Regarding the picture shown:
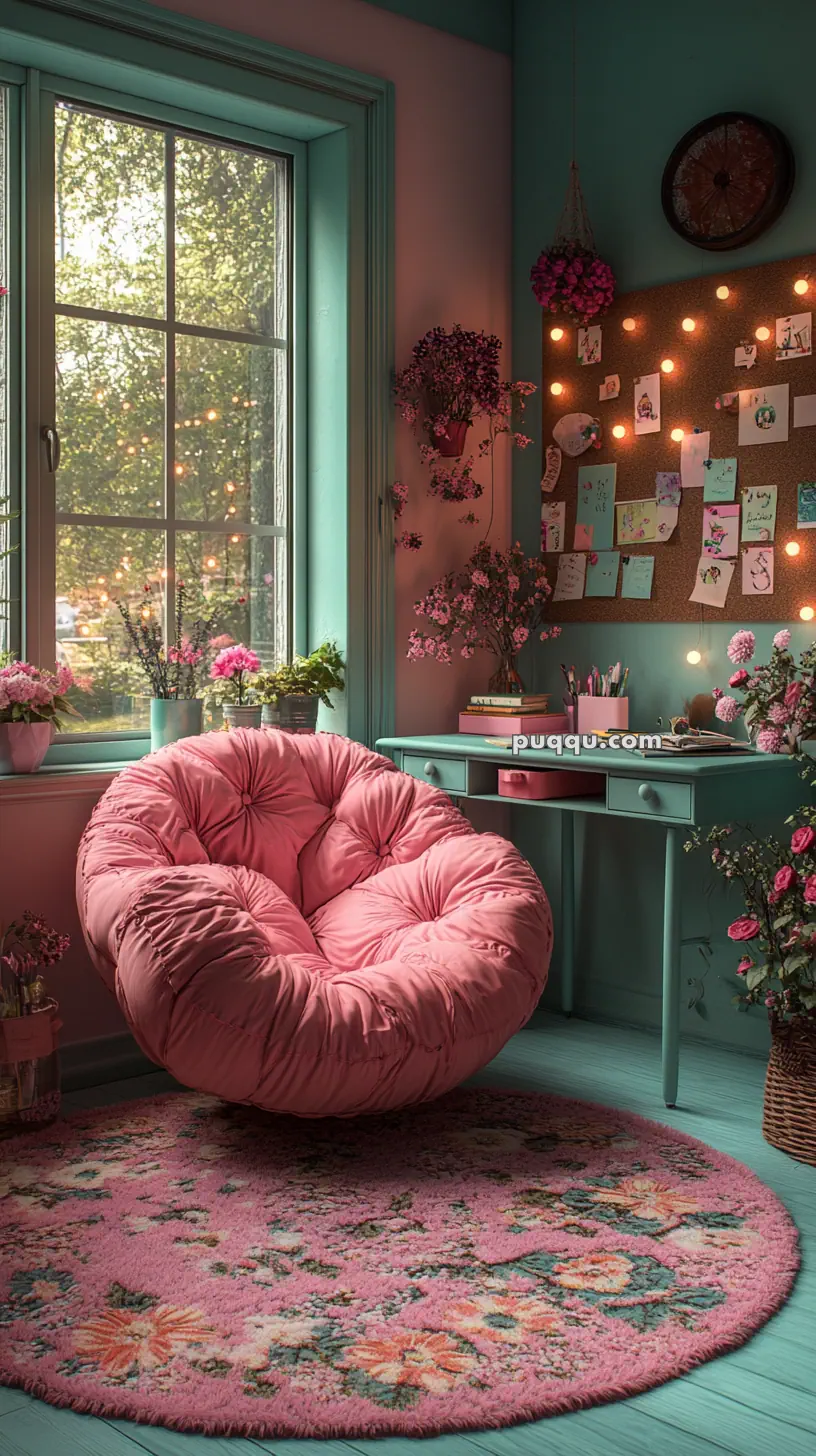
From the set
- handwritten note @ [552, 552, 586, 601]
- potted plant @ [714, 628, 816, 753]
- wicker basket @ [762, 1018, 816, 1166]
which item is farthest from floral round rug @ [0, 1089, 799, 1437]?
handwritten note @ [552, 552, 586, 601]

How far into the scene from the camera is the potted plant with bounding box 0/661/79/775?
2.96 meters

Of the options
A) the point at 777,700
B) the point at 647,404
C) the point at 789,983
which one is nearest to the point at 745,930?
the point at 789,983

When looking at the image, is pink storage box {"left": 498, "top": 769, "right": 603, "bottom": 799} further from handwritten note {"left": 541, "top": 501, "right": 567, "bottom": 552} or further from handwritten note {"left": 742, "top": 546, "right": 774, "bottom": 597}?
handwritten note {"left": 541, "top": 501, "right": 567, "bottom": 552}

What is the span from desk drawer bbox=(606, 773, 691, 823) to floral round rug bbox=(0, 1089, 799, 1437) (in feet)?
2.11

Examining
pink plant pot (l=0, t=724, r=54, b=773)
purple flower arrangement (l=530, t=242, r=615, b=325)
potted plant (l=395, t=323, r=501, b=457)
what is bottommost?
pink plant pot (l=0, t=724, r=54, b=773)

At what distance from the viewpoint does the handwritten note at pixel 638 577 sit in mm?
3576

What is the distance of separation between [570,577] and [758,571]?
2.09 feet

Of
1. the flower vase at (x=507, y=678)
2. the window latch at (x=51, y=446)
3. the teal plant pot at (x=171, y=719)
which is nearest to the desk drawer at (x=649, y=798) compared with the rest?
the flower vase at (x=507, y=678)

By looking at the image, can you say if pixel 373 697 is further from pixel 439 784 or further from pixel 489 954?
pixel 489 954

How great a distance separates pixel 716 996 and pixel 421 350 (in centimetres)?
187

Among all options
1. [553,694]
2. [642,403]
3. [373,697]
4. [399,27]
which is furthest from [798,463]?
[399,27]

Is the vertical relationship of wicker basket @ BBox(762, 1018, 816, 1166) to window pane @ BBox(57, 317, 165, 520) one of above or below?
below

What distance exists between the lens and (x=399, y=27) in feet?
12.1

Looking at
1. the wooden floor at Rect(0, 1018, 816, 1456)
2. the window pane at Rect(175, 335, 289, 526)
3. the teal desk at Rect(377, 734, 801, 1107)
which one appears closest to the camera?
the wooden floor at Rect(0, 1018, 816, 1456)
